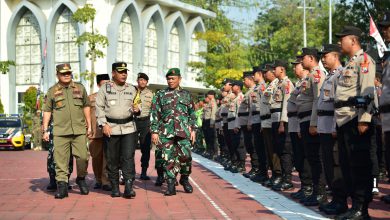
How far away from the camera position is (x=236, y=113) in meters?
18.1

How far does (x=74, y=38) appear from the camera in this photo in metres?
59.8

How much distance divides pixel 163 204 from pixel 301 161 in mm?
2179

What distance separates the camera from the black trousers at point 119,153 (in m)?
12.4

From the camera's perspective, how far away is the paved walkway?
9727mm

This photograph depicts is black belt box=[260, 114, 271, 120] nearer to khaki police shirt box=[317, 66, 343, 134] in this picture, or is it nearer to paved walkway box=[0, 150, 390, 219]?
paved walkway box=[0, 150, 390, 219]

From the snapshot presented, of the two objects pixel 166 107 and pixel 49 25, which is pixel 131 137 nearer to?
pixel 166 107

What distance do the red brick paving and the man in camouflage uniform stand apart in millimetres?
472

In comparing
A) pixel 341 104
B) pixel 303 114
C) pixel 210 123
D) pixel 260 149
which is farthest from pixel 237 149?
pixel 341 104

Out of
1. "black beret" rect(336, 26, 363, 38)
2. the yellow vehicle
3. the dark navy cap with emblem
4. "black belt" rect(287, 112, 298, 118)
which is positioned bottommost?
the yellow vehicle

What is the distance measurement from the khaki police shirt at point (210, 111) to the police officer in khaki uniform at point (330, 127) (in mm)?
15482

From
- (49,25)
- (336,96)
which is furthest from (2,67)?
(49,25)

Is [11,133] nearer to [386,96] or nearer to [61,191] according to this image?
[61,191]

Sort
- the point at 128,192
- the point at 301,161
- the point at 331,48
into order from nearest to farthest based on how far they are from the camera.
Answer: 1. the point at 331,48
2. the point at 301,161
3. the point at 128,192

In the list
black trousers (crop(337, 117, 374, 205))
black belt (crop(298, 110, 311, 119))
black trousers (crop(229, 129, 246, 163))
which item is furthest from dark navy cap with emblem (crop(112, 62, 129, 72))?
black trousers (crop(229, 129, 246, 163))
